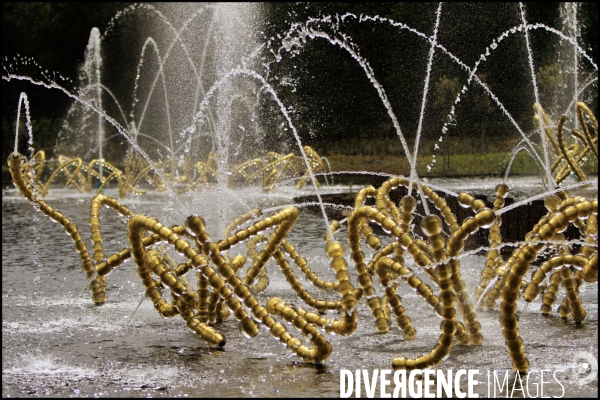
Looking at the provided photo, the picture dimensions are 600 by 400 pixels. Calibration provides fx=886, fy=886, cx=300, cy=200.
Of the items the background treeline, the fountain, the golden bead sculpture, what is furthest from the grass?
the golden bead sculpture

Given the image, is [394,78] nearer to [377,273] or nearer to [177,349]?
[377,273]

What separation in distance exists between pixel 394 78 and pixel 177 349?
28991 millimetres

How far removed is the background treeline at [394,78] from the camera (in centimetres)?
3139

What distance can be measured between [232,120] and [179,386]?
29.3m

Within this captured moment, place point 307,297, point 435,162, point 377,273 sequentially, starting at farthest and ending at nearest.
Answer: point 435,162, point 307,297, point 377,273

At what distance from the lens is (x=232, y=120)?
109 ft

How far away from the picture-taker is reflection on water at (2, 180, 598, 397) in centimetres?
429

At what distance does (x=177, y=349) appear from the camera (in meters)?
5.09

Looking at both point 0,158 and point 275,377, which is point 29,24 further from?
point 275,377

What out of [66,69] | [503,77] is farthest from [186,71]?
[503,77]

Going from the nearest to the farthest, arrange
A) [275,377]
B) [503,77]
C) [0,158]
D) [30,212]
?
Answer: 1. [275,377]
2. [30,212]
3. [503,77]
4. [0,158]

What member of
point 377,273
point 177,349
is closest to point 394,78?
point 377,273

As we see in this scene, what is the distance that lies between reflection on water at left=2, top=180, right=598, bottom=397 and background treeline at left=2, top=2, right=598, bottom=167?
24034 millimetres

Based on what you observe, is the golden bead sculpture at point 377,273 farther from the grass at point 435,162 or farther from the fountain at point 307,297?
the grass at point 435,162
